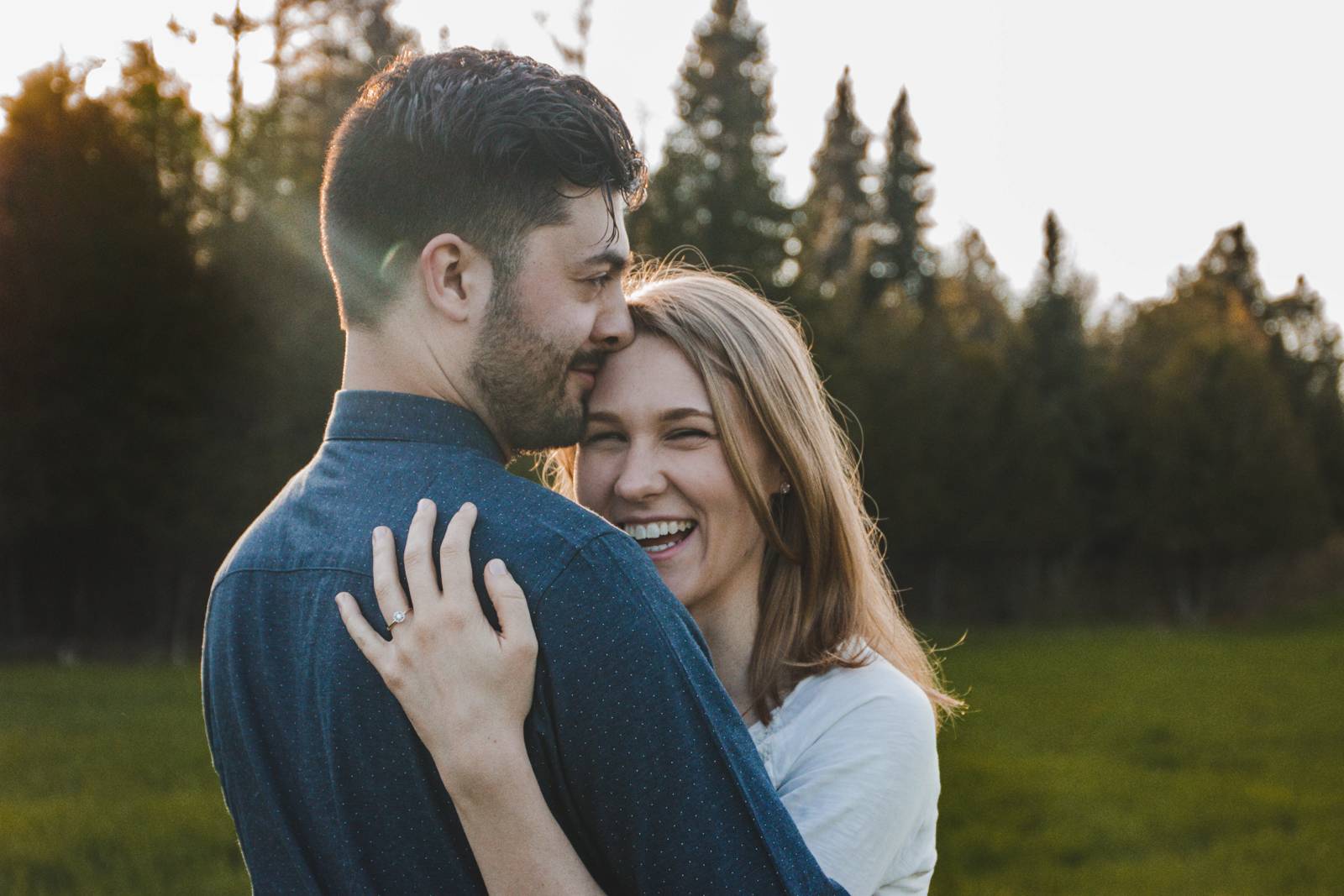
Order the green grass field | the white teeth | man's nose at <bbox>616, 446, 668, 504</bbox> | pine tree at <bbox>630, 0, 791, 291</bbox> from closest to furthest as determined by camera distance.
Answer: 1. man's nose at <bbox>616, 446, 668, 504</bbox>
2. the white teeth
3. the green grass field
4. pine tree at <bbox>630, 0, 791, 291</bbox>

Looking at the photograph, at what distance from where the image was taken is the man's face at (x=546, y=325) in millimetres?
2074

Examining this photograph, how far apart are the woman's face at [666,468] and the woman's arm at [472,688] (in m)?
1.31

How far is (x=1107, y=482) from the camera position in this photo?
141 feet

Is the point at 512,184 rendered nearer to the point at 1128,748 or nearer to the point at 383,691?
the point at 383,691

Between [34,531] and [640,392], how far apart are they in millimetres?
21553

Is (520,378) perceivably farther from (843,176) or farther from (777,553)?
(843,176)

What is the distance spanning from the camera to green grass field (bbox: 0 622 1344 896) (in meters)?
7.86

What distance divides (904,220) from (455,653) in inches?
2044

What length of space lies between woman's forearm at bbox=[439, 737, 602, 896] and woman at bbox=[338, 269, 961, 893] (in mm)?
885

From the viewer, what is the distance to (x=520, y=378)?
6.97 ft

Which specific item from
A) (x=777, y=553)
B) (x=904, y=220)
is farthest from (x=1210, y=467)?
(x=777, y=553)

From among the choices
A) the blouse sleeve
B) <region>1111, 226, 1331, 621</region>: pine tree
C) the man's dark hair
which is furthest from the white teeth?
<region>1111, 226, 1331, 621</region>: pine tree

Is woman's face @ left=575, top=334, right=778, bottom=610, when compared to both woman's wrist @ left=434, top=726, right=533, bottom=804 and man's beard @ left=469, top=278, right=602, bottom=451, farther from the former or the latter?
woman's wrist @ left=434, top=726, right=533, bottom=804

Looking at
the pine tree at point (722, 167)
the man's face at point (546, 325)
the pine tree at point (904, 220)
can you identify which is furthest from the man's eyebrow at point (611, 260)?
the pine tree at point (904, 220)
